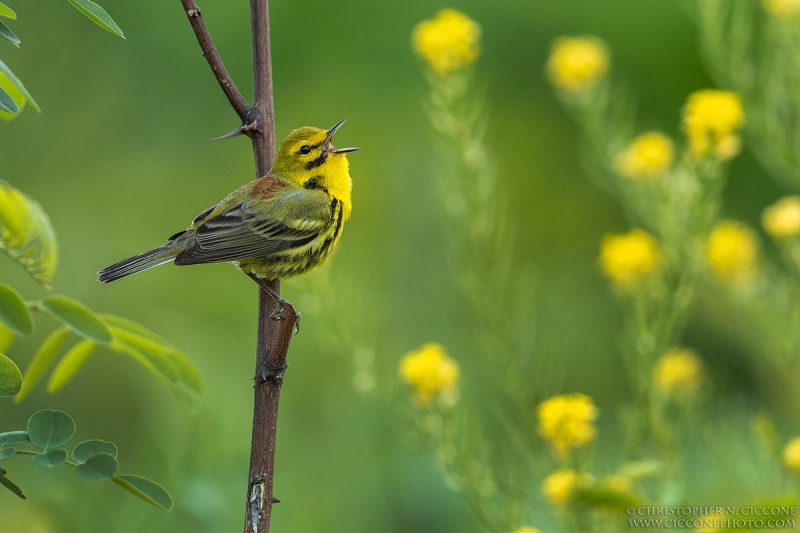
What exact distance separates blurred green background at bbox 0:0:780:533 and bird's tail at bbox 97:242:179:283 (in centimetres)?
43

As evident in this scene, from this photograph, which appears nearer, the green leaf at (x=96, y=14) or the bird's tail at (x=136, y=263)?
the green leaf at (x=96, y=14)

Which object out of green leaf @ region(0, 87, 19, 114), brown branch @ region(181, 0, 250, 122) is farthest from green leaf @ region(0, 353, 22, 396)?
brown branch @ region(181, 0, 250, 122)

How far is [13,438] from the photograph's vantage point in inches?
36.2

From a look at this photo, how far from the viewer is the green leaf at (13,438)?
0.91 m

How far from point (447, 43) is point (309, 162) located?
0.45 metres

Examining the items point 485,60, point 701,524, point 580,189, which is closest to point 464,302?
point 580,189

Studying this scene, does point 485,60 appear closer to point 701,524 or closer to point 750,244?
point 750,244

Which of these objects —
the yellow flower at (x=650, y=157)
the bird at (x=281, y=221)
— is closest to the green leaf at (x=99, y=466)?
the bird at (x=281, y=221)

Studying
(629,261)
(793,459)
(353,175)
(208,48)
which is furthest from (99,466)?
(353,175)

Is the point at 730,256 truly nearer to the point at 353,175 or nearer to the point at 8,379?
the point at 353,175

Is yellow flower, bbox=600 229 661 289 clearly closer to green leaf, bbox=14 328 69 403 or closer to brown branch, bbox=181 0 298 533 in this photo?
brown branch, bbox=181 0 298 533

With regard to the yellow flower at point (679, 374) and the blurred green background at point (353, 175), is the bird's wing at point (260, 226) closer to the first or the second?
the blurred green background at point (353, 175)

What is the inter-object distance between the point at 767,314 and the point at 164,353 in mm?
1416

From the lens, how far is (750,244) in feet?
7.39
